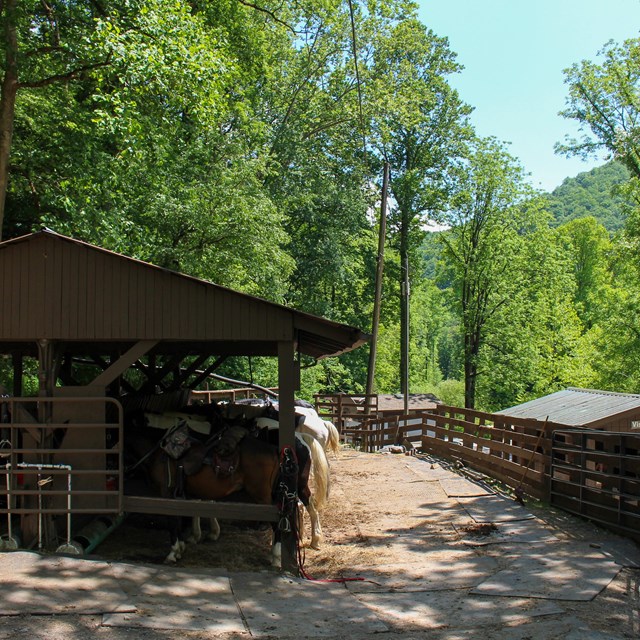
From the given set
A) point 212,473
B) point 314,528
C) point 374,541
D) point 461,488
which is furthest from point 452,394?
point 212,473

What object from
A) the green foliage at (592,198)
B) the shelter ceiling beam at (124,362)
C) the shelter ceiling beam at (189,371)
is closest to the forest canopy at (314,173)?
the shelter ceiling beam at (189,371)

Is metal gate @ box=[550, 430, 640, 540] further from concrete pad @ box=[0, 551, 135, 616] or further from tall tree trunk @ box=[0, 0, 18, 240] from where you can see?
tall tree trunk @ box=[0, 0, 18, 240]

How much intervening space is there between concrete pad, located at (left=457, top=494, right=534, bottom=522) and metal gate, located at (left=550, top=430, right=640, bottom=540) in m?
0.58

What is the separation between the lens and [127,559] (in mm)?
7746

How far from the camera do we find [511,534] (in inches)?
344

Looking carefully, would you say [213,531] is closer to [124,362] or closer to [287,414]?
[287,414]

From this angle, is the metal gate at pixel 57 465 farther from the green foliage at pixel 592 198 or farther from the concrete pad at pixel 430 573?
the green foliage at pixel 592 198

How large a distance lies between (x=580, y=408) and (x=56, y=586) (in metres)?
11.2

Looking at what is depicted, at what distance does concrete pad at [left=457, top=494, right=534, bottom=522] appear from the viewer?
9578mm

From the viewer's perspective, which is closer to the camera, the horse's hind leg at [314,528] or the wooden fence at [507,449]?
the horse's hind leg at [314,528]

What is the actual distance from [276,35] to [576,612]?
79.0ft

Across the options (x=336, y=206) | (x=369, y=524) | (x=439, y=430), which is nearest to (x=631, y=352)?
(x=336, y=206)

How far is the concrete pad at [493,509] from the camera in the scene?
958 cm

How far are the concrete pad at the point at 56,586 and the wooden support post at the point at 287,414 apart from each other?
1.90 meters
